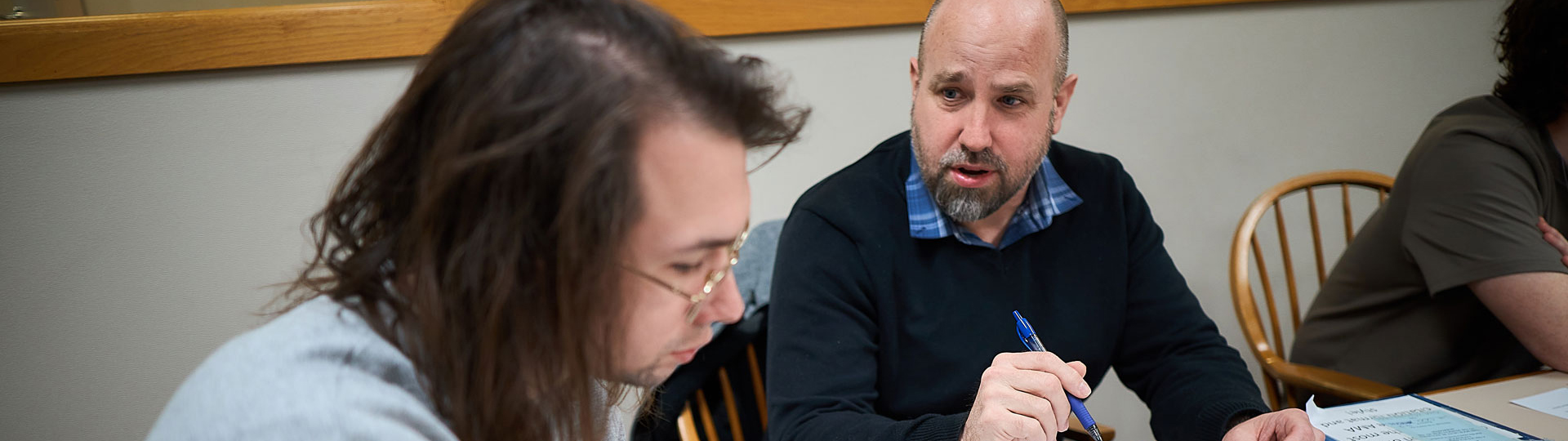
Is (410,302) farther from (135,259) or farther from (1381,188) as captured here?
(1381,188)

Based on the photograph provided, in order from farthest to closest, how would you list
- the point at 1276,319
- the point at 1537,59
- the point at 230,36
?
the point at 1276,319
the point at 230,36
the point at 1537,59

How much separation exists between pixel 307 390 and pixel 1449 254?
1.71 meters

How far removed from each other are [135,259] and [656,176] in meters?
1.72

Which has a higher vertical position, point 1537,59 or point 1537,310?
point 1537,59

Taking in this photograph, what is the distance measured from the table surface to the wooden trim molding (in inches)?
54.5

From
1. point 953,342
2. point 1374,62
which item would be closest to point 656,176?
point 953,342

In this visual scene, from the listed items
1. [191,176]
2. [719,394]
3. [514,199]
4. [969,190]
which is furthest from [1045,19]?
[191,176]

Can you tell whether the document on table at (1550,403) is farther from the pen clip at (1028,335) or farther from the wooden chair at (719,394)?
the wooden chair at (719,394)

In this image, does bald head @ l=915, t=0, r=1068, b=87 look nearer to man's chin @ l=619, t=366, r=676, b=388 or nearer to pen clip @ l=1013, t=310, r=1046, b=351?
pen clip @ l=1013, t=310, r=1046, b=351

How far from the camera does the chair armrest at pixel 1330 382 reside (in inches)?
58.4

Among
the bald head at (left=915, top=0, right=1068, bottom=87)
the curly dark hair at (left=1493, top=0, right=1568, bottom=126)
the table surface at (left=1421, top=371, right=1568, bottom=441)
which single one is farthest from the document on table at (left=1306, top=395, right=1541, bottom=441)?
the curly dark hair at (left=1493, top=0, right=1568, bottom=126)

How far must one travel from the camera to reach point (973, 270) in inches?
54.7

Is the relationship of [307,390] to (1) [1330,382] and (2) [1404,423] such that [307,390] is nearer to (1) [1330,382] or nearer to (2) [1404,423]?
(2) [1404,423]

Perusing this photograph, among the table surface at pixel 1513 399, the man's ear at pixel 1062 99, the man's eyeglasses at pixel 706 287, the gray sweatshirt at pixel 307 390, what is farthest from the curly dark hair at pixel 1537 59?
the gray sweatshirt at pixel 307 390
